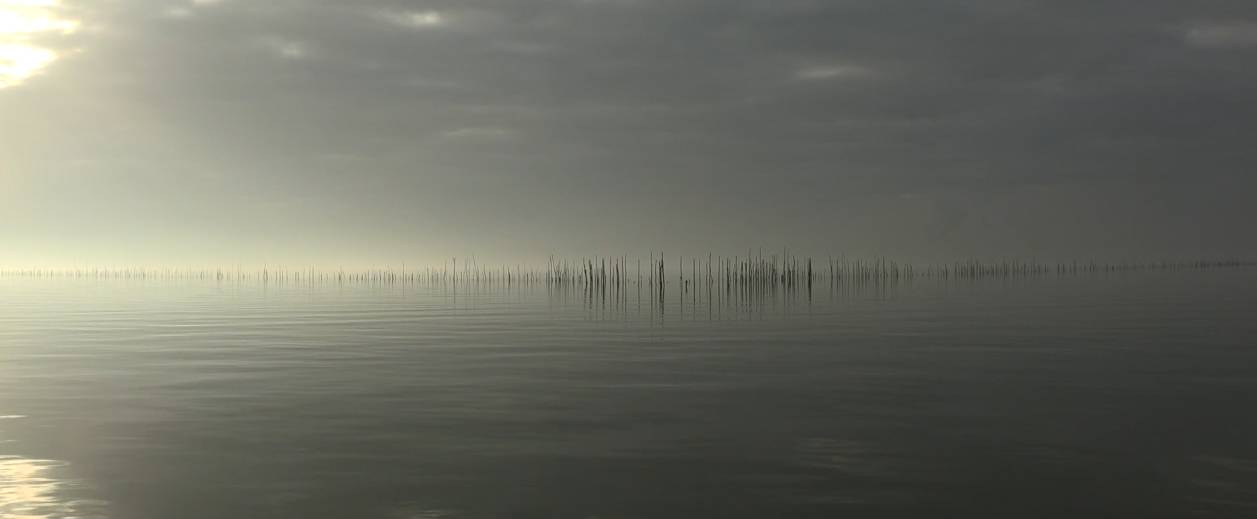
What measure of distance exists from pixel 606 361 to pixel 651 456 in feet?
32.5

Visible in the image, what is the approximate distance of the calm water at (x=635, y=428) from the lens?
8586 millimetres

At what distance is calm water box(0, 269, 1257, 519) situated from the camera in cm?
859

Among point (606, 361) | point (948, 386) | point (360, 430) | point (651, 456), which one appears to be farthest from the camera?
point (606, 361)

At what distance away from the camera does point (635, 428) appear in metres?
12.0

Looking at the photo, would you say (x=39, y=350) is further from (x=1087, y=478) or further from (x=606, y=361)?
(x=1087, y=478)

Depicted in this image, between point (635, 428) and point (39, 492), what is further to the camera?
point (635, 428)

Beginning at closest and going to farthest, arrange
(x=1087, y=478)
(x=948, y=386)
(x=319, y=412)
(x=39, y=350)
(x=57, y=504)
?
(x=57, y=504) → (x=1087, y=478) → (x=319, y=412) → (x=948, y=386) → (x=39, y=350)

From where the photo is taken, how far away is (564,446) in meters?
10.9

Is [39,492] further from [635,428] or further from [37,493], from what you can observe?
[635,428]

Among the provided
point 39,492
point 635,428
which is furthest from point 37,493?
point 635,428

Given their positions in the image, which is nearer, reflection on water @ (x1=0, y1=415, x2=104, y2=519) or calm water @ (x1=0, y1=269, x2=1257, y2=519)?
reflection on water @ (x1=0, y1=415, x2=104, y2=519)

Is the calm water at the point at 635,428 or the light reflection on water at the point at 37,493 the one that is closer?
the light reflection on water at the point at 37,493

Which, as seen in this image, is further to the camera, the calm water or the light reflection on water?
the calm water

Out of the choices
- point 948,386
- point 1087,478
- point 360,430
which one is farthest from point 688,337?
point 1087,478
